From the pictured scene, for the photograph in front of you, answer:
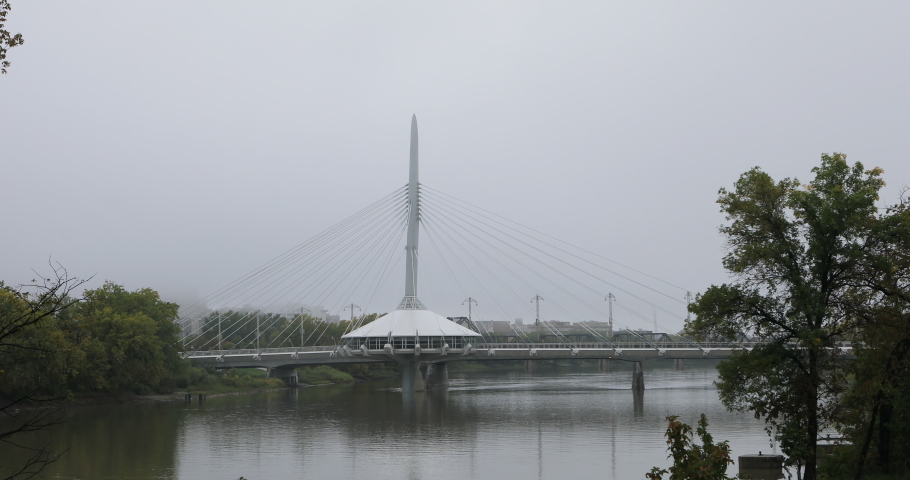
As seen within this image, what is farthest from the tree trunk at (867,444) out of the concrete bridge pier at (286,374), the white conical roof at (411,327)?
the concrete bridge pier at (286,374)

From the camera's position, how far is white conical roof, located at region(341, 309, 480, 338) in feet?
267

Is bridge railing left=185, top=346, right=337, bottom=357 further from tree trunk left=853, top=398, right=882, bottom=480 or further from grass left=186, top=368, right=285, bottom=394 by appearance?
tree trunk left=853, top=398, right=882, bottom=480

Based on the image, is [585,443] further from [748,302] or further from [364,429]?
[748,302]

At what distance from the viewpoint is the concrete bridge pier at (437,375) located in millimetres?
93688

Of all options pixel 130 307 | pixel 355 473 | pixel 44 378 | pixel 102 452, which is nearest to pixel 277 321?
pixel 130 307

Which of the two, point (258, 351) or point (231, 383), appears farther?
point (258, 351)

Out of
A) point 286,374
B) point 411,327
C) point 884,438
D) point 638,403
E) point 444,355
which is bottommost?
point 638,403

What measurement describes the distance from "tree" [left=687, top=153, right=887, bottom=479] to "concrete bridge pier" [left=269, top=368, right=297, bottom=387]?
72.1 m

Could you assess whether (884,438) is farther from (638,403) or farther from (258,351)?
(258,351)

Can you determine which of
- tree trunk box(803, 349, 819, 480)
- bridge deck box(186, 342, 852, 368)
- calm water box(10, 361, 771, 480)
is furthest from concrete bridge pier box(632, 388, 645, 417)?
tree trunk box(803, 349, 819, 480)

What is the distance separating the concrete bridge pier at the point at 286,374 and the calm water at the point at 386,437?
16.4 m

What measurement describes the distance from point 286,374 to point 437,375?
56.0 ft

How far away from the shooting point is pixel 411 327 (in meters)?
82.1

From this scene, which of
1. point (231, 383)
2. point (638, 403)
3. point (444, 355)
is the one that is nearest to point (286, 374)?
point (231, 383)
